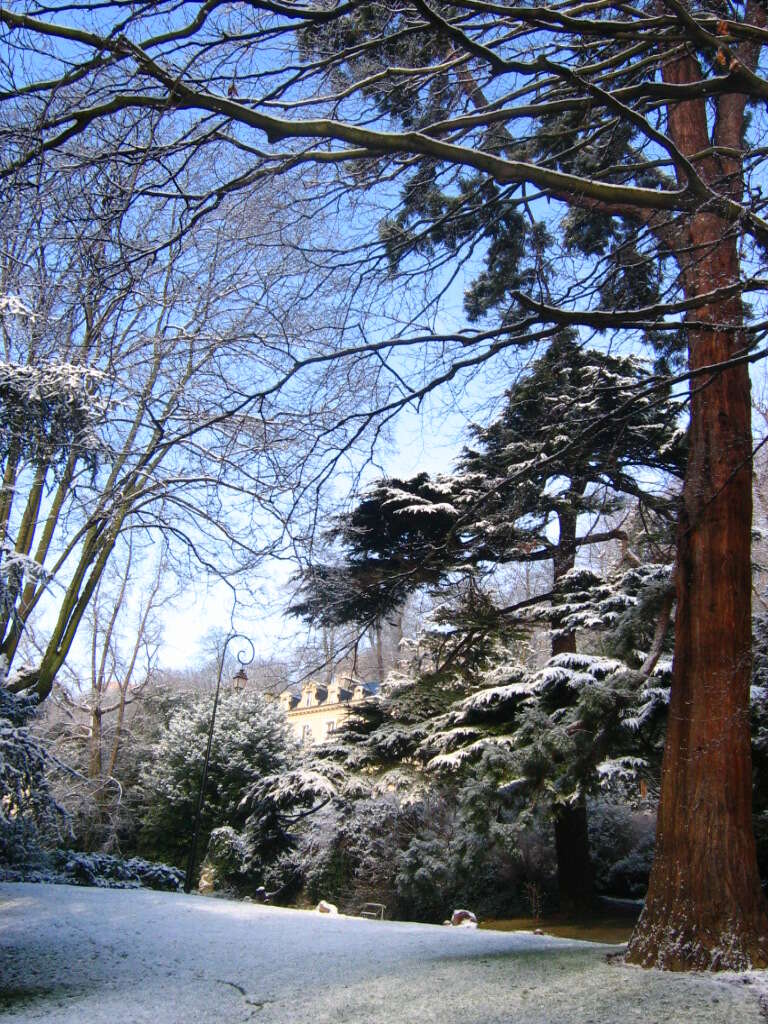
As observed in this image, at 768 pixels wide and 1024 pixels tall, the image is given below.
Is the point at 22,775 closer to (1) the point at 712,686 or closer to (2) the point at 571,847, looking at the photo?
(1) the point at 712,686

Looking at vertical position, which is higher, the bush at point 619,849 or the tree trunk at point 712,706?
the tree trunk at point 712,706

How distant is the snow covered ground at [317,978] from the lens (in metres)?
3.55

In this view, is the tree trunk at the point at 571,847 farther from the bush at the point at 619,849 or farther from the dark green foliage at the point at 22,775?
the dark green foliage at the point at 22,775

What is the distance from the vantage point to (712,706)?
15.4ft

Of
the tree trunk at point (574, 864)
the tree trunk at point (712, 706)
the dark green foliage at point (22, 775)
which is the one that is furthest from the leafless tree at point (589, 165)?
the tree trunk at point (574, 864)

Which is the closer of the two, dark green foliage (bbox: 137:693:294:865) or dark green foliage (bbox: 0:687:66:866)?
dark green foliage (bbox: 0:687:66:866)

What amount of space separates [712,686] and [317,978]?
3.24 meters

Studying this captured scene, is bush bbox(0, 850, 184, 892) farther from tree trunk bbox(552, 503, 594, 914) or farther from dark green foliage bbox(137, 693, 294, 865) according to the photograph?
tree trunk bbox(552, 503, 594, 914)

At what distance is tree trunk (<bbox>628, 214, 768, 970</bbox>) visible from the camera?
4211mm

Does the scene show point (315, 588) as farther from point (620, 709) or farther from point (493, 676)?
point (493, 676)

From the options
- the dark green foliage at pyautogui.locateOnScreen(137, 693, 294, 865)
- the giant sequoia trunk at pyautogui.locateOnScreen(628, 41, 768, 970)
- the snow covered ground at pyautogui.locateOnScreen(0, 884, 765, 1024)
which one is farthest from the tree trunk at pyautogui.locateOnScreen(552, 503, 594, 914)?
the dark green foliage at pyautogui.locateOnScreen(137, 693, 294, 865)

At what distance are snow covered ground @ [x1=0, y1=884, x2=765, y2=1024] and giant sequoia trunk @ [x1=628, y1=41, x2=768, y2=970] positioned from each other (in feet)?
1.28

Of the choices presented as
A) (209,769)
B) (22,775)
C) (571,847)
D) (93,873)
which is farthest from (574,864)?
(209,769)

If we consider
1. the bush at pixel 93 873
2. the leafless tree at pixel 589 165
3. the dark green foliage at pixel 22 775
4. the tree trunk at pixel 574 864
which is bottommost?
the bush at pixel 93 873
